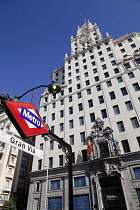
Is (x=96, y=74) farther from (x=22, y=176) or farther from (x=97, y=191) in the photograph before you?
(x=22, y=176)

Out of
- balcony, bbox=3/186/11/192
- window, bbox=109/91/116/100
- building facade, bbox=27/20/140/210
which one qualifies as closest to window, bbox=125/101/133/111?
building facade, bbox=27/20/140/210

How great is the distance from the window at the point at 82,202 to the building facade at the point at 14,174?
1440 cm

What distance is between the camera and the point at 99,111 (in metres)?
28.9

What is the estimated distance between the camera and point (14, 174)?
3381 cm

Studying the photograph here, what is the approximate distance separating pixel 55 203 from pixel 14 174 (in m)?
15.5

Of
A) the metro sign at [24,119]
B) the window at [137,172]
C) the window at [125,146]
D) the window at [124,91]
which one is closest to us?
the metro sign at [24,119]

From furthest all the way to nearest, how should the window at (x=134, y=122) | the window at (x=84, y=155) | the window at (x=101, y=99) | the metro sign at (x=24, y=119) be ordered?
the window at (x=101, y=99), the window at (x=84, y=155), the window at (x=134, y=122), the metro sign at (x=24, y=119)

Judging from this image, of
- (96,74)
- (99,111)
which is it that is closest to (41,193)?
(99,111)

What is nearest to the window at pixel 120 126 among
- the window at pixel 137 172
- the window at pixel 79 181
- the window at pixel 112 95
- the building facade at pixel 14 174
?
the window at pixel 112 95

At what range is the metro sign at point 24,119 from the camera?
197 inches

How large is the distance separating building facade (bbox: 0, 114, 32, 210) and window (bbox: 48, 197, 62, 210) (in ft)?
32.6

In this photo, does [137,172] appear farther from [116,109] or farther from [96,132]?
[116,109]

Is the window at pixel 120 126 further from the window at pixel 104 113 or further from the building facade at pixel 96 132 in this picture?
the window at pixel 104 113

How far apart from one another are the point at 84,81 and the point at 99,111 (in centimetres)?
1086
